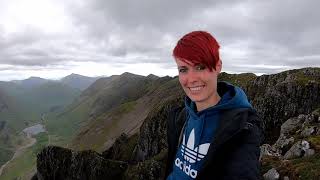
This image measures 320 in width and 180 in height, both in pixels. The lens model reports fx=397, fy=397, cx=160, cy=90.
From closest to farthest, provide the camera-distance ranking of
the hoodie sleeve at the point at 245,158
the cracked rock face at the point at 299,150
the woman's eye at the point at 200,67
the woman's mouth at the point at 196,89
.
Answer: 1. the hoodie sleeve at the point at 245,158
2. the woman's eye at the point at 200,67
3. the woman's mouth at the point at 196,89
4. the cracked rock face at the point at 299,150

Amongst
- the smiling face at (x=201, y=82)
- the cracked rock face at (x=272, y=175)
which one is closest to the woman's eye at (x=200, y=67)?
the smiling face at (x=201, y=82)

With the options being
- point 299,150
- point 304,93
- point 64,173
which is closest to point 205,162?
point 299,150

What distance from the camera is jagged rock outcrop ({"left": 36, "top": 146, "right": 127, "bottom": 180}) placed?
12425 cm

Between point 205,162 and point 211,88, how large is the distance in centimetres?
149

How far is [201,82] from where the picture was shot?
7.24m

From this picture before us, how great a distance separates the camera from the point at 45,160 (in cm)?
14650

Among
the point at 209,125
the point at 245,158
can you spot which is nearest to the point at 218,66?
the point at 209,125

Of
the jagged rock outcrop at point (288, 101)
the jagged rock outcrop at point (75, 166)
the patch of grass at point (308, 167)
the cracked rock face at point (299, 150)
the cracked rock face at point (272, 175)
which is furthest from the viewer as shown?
the jagged rock outcrop at point (75, 166)

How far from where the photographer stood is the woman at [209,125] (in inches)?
243

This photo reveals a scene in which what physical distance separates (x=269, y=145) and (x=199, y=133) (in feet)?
143

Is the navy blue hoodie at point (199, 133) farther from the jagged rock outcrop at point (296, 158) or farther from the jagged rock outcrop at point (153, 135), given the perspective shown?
the jagged rock outcrop at point (153, 135)

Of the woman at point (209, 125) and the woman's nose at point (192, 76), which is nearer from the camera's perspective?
Answer: the woman at point (209, 125)

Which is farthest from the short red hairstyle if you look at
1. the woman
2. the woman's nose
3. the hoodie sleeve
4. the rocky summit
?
the rocky summit

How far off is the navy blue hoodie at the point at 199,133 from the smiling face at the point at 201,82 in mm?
215
